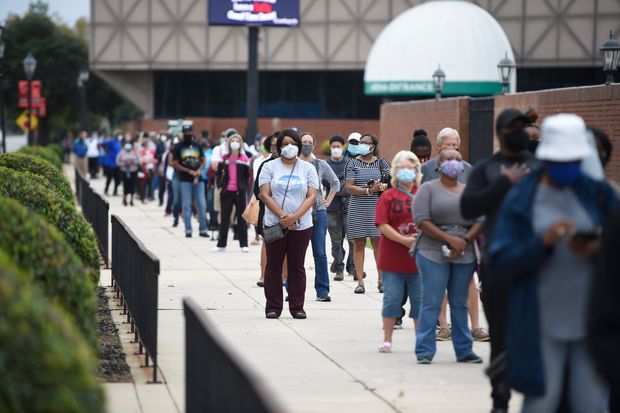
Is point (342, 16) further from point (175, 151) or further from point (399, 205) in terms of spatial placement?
point (399, 205)

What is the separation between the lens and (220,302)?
14.9 meters

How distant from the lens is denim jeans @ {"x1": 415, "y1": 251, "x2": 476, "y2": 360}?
10180 millimetres

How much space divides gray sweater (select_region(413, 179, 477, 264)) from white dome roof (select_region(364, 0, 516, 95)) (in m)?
36.8

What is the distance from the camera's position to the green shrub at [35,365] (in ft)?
15.0

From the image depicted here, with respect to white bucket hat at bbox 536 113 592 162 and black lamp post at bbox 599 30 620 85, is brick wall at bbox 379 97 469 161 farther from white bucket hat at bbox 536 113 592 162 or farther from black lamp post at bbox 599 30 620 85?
white bucket hat at bbox 536 113 592 162

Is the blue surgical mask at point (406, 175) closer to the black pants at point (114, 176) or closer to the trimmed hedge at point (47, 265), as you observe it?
the trimmed hedge at point (47, 265)

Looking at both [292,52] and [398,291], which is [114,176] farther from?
[398,291]

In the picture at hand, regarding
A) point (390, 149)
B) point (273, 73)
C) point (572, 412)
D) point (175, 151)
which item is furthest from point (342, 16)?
point (572, 412)

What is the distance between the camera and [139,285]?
1070 cm

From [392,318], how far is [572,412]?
5204mm

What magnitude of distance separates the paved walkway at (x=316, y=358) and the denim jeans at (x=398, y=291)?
367 millimetres

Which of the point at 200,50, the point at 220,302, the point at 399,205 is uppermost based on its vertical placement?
the point at 200,50

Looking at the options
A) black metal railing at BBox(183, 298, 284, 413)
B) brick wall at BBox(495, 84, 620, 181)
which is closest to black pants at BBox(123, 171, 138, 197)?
brick wall at BBox(495, 84, 620, 181)

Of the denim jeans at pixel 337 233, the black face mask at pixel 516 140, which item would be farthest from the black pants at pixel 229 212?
the black face mask at pixel 516 140
